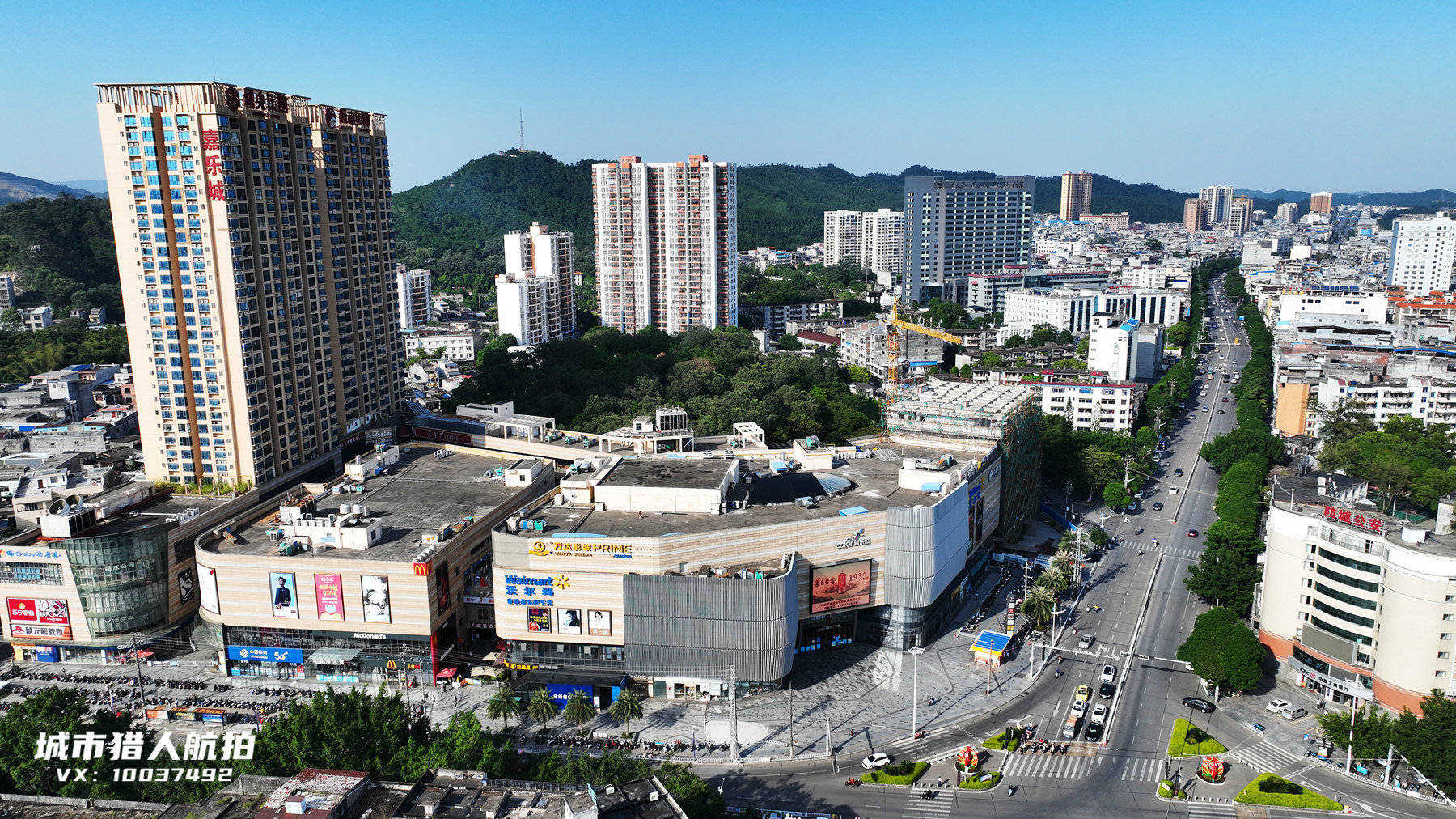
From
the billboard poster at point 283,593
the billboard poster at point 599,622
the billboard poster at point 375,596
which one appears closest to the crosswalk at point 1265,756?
the billboard poster at point 599,622

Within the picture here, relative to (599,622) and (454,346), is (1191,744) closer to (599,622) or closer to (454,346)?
(599,622)

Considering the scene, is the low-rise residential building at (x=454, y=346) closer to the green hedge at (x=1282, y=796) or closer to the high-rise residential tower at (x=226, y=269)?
the high-rise residential tower at (x=226, y=269)

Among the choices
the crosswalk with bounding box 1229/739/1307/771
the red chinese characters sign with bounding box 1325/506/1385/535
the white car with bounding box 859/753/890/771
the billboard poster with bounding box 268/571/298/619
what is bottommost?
the crosswalk with bounding box 1229/739/1307/771

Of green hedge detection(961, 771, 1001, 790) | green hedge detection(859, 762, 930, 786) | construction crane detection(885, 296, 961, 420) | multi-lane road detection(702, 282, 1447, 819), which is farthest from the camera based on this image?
construction crane detection(885, 296, 961, 420)

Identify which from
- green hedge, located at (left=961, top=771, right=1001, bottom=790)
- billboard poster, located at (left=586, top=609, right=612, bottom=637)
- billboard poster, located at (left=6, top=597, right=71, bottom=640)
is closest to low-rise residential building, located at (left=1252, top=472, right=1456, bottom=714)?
green hedge, located at (left=961, top=771, right=1001, bottom=790)

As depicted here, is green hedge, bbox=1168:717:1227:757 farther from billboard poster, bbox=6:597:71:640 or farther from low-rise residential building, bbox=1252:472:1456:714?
billboard poster, bbox=6:597:71:640

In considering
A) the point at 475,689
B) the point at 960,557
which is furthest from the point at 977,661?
the point at 475,689

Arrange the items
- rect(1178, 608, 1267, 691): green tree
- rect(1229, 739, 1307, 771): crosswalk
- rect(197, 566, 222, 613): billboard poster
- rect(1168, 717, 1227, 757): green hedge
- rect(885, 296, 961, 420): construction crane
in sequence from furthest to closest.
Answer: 1. rect(885, 296, 961, 420): construction crane
2. rect(197, 566, 222, 613): billboard poster
3. rect(1178, 608, 1267, 691): green tree
4. rect(1168, 717, 1227, 757): green hedge
5. rect(1229, 739, 1307, 771): crosswalk
